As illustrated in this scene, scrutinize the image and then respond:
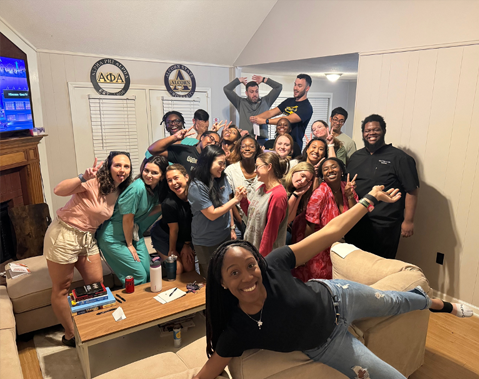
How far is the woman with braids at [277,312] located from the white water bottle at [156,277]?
1042 millimetres

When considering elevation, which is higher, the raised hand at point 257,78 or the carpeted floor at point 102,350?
the raised hand at point 257,78

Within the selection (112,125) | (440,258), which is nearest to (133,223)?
(112,125)

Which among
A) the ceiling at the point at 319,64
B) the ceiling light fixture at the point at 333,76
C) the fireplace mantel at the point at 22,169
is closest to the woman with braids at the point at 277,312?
the ceiling at the point at 319,64

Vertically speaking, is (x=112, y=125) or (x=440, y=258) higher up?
(x=112, y=125)

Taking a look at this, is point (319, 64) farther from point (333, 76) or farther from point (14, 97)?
point (14, 97)

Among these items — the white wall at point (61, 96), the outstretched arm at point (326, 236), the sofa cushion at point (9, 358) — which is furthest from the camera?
the white wall at point (61, 96)

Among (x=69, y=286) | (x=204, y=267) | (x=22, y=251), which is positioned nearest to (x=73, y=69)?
(x=22, y=251)

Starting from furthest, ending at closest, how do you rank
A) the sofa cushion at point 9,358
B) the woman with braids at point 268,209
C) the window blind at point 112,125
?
the window blind at point 112,125, the woman with braids at point 268,209, the sofa cushion at point 9,358

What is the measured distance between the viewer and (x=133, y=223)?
270 cm

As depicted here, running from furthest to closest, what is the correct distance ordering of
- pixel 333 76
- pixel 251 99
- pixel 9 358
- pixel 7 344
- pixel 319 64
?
pixel 333 76, pixel 251 99, pixel 319 64, pixel 7 344, pixel 9 358

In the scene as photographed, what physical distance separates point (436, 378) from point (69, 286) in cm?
258

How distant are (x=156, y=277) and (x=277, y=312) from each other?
1.30m

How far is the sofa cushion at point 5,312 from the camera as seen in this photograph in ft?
7.33

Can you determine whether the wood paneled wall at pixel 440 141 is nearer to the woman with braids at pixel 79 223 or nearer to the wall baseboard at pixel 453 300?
the wall baseboard at pixel 453 300
